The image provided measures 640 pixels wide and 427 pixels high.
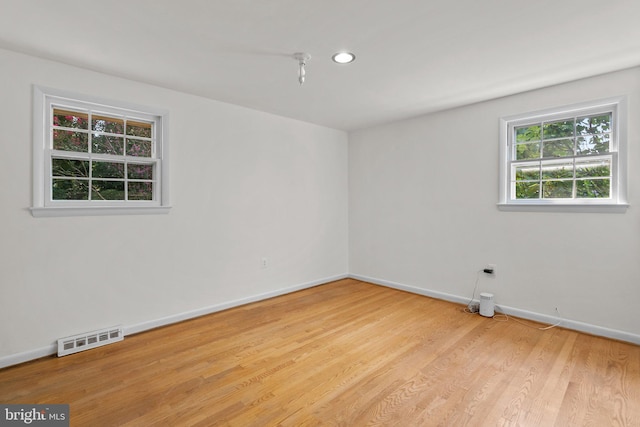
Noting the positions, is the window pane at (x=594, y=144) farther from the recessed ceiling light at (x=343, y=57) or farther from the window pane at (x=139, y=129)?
the window pane at (x=139, y=129)

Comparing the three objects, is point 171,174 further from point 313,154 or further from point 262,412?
point 262,412

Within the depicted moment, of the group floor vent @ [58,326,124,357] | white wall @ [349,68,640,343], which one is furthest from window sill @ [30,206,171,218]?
white wall @ [349,68,640,343]

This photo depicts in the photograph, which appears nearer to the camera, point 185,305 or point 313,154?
point 185,305

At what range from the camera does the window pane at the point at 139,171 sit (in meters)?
Answer: 3.11

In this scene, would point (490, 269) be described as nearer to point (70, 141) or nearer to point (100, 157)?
point (100, 157)

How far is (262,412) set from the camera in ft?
6.15

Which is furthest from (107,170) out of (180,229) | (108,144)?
(180,229)

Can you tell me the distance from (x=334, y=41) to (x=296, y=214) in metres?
2.60

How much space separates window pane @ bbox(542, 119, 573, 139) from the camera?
10.4 feet

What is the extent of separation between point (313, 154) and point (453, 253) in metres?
2.42

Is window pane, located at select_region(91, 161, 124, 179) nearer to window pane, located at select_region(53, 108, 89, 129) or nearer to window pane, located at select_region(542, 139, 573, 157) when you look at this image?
window pane, located at select_region(53, 108, 89, 129)

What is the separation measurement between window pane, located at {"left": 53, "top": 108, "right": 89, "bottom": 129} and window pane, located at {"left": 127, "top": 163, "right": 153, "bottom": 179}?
498 mm

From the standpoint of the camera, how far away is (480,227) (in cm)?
372

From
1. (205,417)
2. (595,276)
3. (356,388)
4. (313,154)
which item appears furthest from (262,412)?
(313,154)
